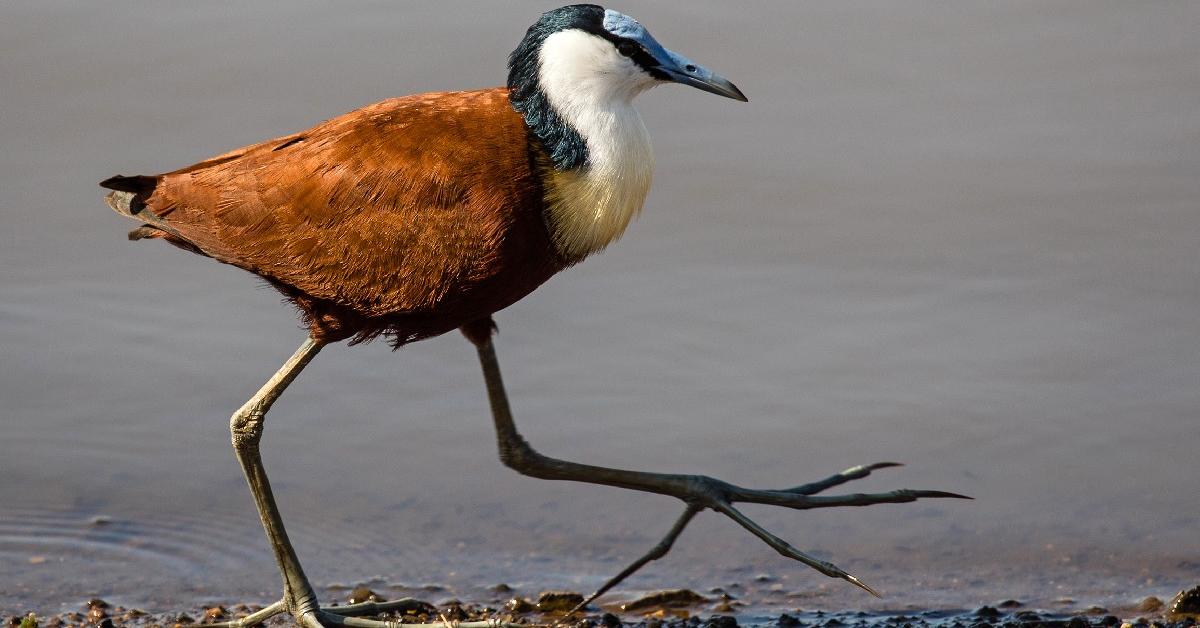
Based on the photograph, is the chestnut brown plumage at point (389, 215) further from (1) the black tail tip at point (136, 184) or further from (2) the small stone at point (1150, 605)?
(2) the small stone at point (1150, 605)

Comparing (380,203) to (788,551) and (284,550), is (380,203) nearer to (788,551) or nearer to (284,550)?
(284,550)

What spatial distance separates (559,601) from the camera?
511 cm

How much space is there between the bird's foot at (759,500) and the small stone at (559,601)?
0.03 meters

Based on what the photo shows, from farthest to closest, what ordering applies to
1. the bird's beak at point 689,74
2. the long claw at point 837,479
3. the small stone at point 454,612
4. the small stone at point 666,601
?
the long claw at point 837,479
the small stone at point 666,601
the small stone at point 454,612
the bird's beak at point 689,74

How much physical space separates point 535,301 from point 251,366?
1.10 m

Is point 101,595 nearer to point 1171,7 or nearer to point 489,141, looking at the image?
point 489,141

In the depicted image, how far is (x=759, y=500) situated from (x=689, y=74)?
1.32 metres

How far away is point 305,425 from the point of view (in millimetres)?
6102

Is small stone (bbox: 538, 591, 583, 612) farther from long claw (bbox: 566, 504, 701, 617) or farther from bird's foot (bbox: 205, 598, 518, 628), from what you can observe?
bird's foot (bbox: 205, 598, 518, 628)

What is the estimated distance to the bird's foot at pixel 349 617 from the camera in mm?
4938

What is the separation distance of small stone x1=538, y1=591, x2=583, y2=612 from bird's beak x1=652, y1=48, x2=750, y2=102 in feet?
5.00

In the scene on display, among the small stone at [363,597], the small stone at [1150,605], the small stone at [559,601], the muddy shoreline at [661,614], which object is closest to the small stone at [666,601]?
the muddy shoreline at [661,614]

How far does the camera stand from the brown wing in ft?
15.0

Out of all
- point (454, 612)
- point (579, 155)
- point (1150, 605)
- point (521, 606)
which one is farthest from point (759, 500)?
point (579, 155)
